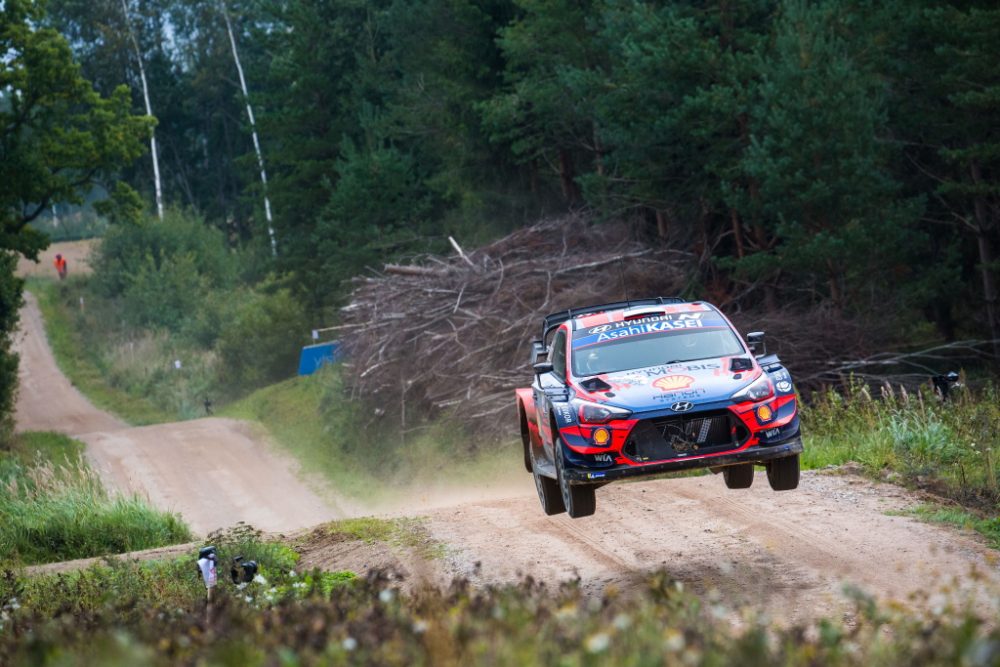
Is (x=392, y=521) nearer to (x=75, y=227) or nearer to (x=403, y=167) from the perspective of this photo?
(x=403, y=167)

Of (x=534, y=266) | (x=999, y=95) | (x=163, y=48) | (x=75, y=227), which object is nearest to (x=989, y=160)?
(x=999, y=95)

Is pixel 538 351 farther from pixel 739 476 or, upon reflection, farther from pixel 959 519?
pixel 959 519

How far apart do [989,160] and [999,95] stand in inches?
112

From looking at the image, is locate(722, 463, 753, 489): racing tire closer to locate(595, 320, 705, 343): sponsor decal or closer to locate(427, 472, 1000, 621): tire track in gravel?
locate(427, 472, 1000, 621): tire track in gravel

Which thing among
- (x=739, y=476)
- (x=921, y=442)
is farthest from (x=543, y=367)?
(x=921, y=442)

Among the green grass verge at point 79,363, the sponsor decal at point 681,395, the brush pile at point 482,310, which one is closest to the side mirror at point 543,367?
the sponsor decal at point 681,395

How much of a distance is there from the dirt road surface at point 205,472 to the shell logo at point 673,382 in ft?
36.0

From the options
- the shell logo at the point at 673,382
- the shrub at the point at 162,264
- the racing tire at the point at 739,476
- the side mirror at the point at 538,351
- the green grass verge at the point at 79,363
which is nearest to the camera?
the shell logo at the point at 673,382

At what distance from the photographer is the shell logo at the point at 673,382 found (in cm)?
1163

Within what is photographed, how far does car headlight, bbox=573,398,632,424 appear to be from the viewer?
11.4 m

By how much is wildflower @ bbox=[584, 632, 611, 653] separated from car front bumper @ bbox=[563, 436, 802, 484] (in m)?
6.37

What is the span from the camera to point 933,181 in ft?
108

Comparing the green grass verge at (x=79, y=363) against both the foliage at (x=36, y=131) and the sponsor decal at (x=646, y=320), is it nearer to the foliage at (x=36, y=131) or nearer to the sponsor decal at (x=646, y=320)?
the foliage at (x=36, y=131)

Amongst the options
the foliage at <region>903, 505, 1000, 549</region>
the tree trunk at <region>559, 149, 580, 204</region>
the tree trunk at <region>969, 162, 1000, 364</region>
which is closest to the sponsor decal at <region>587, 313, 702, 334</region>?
the foliage at <region>903, 505, 1000, 549</region>
